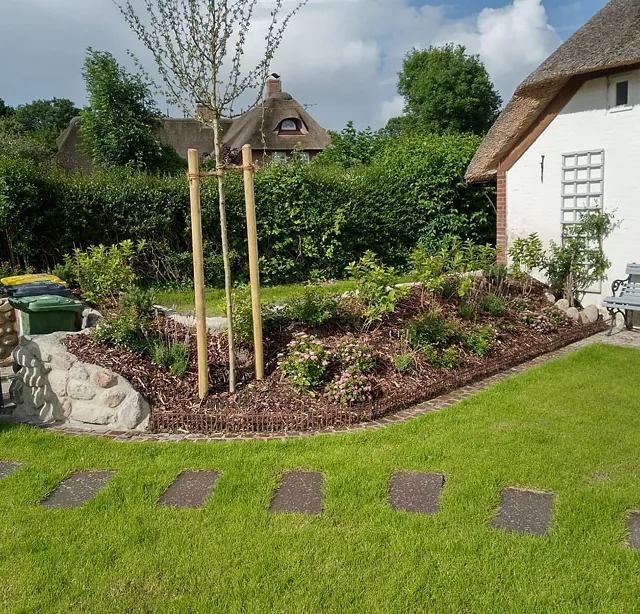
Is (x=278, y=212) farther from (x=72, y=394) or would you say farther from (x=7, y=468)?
(x=7, y=468)

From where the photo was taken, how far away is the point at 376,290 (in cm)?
682

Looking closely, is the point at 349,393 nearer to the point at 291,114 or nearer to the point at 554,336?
the point at 554,336

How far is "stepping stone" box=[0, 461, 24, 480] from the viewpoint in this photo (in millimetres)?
4273

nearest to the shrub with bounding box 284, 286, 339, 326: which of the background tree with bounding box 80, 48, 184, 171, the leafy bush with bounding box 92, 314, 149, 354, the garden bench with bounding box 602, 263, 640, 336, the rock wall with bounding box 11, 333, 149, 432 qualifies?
the leafy bush with bounding box 92, 314, 149, 354

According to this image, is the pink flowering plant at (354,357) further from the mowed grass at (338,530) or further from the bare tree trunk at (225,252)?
the bare tree trunk at (225,252)

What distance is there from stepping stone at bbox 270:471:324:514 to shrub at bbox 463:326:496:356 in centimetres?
342

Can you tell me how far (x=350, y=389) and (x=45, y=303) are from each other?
3933mm

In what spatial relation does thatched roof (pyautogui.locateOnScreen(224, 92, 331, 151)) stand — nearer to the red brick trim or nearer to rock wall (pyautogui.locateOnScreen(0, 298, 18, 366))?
the red brick trim

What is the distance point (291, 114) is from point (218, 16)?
27500mm

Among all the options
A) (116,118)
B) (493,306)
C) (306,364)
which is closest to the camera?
(306,364)

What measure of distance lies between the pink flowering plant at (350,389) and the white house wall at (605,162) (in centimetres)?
602

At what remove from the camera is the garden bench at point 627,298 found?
857 centimetres

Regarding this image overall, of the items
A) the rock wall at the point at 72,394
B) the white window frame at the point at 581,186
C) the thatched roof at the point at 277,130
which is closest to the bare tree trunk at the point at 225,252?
the rock wall at the point at 72,394

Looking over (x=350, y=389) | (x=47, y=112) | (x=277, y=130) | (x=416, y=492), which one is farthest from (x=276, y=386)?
(x=47, y=112)
